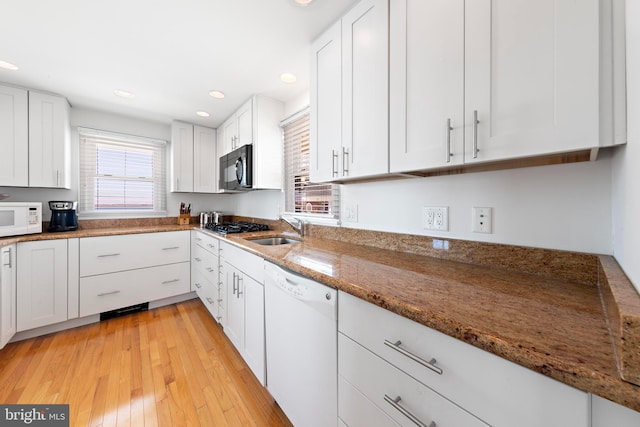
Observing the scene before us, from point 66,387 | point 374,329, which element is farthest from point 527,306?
point 66,387

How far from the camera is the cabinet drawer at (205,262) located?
2.34m

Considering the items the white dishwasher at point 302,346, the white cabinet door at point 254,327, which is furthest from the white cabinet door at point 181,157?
the white dishwasher at point 302,346

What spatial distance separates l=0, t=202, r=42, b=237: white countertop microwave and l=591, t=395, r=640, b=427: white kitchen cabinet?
136 inches

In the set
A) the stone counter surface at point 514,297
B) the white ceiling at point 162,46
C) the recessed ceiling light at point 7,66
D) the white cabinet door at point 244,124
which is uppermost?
the white ceiling at point 162,46

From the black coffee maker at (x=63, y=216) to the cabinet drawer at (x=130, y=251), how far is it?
38 centimetres

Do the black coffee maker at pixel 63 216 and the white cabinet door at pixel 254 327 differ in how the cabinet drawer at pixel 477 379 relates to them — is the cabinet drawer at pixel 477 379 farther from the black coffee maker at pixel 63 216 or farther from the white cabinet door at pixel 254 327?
the black coffee maker at pixel 63 216

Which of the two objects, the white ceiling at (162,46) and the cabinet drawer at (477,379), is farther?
the white ceiling at (162,46)

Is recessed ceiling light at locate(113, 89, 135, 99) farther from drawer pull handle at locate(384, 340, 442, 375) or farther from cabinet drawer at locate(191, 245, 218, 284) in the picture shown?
drawer pull handle at locate(384, 340, 442, 375)

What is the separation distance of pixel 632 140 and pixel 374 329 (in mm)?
842

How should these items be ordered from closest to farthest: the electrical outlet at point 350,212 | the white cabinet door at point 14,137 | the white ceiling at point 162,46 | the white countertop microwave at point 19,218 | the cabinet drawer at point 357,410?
the cabinet drawer at point 357,410 → the white ceiling at point 162,46 → the electrical outlet at point 350,212 → the white countertop microwave at point 19,218 → the white cabinet door at point 14,137

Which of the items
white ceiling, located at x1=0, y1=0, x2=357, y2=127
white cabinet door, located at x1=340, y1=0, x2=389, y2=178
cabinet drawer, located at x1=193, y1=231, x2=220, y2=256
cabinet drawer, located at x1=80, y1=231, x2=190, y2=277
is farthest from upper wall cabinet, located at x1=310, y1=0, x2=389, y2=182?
cabinet drawer, located at x1=80, y1=231, x2=190, y2=277

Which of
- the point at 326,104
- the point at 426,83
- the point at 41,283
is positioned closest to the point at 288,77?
the point at 326,104

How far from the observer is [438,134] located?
3.25 ft

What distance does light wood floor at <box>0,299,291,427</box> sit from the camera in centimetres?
138
